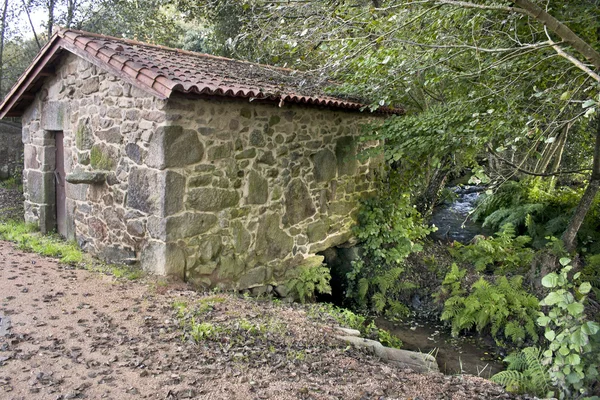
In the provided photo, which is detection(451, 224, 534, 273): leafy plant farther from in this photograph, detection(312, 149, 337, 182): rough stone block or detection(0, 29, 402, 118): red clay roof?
detection(0, 29, 402, 118): red clay roof

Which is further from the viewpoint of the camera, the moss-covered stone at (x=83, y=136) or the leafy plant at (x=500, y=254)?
the leafy plant at (x=500, y=254)

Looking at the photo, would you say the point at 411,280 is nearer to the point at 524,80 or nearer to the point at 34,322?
the point at 524,80

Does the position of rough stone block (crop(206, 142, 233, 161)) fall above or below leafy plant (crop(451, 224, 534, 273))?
above

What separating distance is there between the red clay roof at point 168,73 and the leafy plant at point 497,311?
11.1 ft

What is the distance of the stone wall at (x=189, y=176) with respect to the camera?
5.04 meters

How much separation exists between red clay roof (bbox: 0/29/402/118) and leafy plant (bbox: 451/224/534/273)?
358cm

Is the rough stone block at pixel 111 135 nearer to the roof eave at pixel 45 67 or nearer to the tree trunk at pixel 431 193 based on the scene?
the roof eave at pixel 45 67

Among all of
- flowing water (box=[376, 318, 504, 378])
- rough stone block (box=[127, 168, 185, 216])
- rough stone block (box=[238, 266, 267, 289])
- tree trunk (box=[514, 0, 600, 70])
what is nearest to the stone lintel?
rough stone block (box=[127, 168, 185, 216])

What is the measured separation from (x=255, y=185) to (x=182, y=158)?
3.80ft

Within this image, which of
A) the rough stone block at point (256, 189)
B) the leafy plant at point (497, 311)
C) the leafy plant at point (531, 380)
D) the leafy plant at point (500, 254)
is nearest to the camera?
the leafy plant at point (531, 380)

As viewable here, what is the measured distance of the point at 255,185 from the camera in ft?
19.1

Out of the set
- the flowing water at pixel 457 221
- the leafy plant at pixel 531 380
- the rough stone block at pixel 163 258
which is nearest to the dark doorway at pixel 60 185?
the rough stone block at pixel 163 258

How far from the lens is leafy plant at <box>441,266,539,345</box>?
19.8 ft

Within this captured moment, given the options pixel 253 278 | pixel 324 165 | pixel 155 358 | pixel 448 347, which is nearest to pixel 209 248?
pixel 253 278
